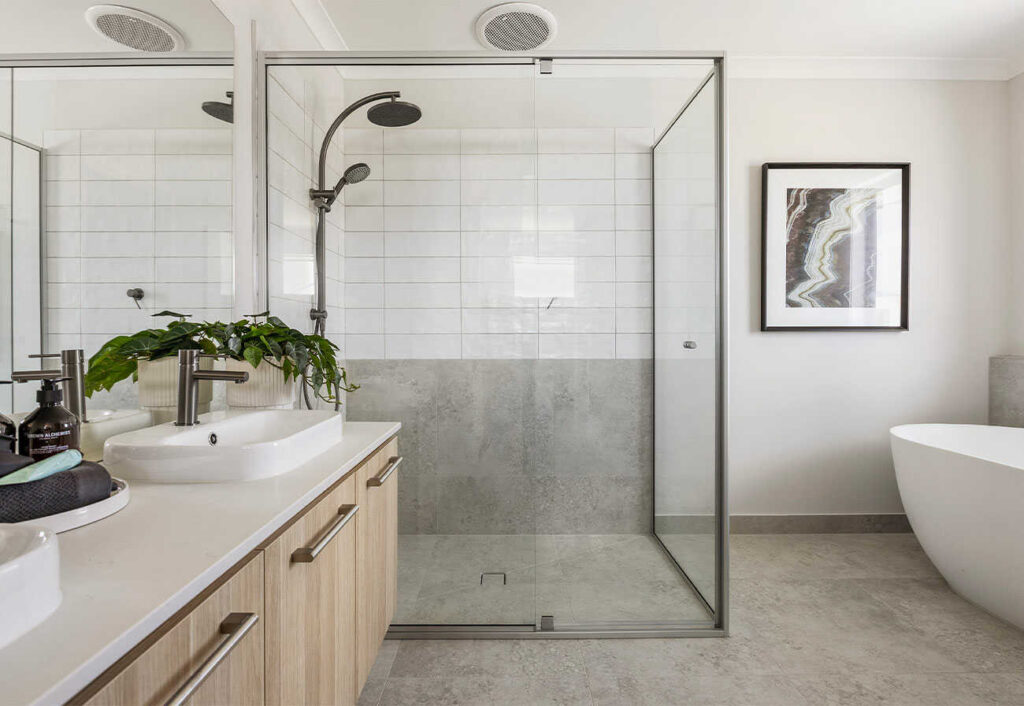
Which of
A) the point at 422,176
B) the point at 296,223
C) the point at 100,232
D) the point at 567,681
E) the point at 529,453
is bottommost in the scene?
the point at 567,681

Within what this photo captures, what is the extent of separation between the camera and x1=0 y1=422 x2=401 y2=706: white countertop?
44 cm

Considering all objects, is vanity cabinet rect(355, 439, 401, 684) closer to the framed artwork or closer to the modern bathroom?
the modern bathroom

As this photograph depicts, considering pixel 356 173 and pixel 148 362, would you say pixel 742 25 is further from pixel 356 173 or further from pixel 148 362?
pixel 148 362

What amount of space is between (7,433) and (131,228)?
549mm

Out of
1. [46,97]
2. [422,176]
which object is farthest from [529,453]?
[46,97]

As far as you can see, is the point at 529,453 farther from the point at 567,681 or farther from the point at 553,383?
the point at 567,681

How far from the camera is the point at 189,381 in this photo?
126 centimetres

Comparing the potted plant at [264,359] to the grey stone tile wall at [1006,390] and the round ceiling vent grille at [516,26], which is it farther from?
the grey stone tile wall at [1006,390]

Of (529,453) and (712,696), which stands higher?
(529,453)

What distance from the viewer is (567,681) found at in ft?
5.50

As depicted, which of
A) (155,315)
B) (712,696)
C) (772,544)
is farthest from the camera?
(772,544)

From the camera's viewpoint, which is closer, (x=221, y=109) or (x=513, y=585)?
(x=221, y=109)

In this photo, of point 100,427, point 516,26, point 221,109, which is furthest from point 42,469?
point 516,26

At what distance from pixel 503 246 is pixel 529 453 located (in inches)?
30.0
